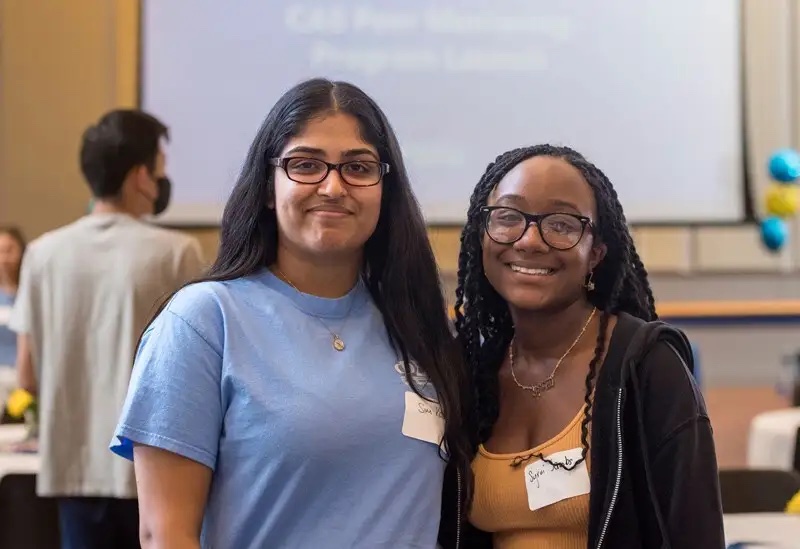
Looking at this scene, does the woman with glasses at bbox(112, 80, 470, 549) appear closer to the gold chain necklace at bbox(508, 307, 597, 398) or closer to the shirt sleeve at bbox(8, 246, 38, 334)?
the gold chain necklace at bbox(508, 307, 597, 398)

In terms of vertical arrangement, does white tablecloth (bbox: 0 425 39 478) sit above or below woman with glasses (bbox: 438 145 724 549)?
below

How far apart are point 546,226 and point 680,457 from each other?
43 cm

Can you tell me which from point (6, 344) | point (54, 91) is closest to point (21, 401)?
point (6, 344)

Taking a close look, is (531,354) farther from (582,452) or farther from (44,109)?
(44,109)

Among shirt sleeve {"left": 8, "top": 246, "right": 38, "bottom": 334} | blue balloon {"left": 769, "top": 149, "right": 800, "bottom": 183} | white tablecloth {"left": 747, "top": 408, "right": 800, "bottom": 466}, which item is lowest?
white tablecloth {"left": 747, "top": 408, "right": 800, "bottom": 466}

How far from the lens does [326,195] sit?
134 centimetres

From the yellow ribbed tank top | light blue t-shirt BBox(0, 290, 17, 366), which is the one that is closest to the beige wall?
light blue t-shirt BBox(0, 290, 17, 366)

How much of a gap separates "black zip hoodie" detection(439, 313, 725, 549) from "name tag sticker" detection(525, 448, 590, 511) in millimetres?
30

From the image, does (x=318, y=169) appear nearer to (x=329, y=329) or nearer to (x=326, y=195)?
(x=326, y=195)

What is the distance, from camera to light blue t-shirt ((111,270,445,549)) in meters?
1.24

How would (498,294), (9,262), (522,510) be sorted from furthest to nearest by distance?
(9,262) → (498,294) → (522,510)

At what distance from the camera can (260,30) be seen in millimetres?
4703

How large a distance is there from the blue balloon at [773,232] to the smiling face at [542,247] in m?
3.69

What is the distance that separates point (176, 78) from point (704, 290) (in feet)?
10.0
